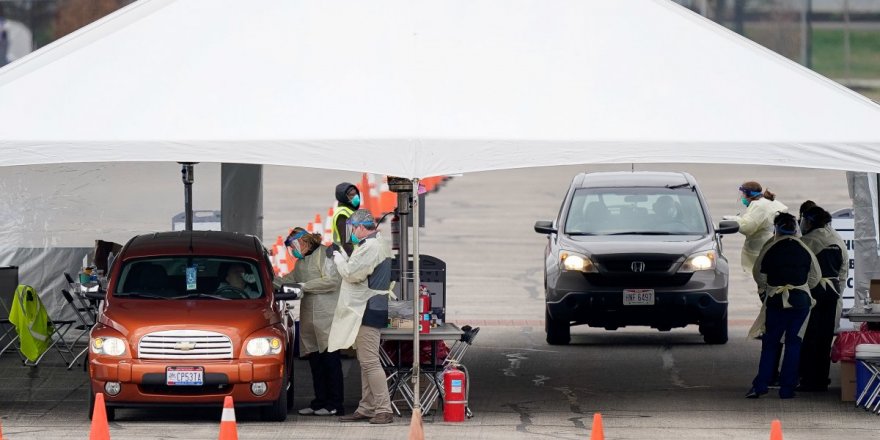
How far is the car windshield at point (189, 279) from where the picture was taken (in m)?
13.4

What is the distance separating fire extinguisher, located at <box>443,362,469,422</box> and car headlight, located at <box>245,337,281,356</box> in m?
1.40

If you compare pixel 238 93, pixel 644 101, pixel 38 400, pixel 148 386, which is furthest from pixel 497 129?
pixel 38 400

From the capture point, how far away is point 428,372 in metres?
13.3

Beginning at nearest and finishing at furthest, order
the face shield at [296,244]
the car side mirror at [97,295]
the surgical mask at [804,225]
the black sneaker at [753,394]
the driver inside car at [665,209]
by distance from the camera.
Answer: the car side mirror at [97,295] < the face shield at [296,244] < the black sneaker at [753,394] < the surgical mask at [804,225] < the driver inside car at [665,209]

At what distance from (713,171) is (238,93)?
2843cm

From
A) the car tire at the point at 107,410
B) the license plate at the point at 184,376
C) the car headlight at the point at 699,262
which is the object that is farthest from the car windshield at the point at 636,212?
the car tire at the point at 107,410

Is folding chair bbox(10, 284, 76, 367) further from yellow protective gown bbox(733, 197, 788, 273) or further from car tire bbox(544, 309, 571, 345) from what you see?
yellow protective gown bbox(733, 197, 788, 273)

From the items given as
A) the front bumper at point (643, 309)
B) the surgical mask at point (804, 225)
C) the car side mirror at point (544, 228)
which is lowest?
the front bumper at point (643, 309)

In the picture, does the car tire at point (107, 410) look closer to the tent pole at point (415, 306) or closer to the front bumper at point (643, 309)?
the tent pole at point (415, 306)

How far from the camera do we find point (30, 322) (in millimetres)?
15750

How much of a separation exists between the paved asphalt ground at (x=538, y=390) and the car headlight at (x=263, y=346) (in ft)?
2.05

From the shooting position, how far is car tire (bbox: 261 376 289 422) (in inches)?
506

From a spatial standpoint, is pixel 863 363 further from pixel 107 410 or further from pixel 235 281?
pixel 107 410

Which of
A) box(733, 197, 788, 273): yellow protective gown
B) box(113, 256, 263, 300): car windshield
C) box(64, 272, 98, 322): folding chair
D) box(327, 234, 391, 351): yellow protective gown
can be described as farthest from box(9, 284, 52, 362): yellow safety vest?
box(733, 197, 788, 273): yellow protective gown
